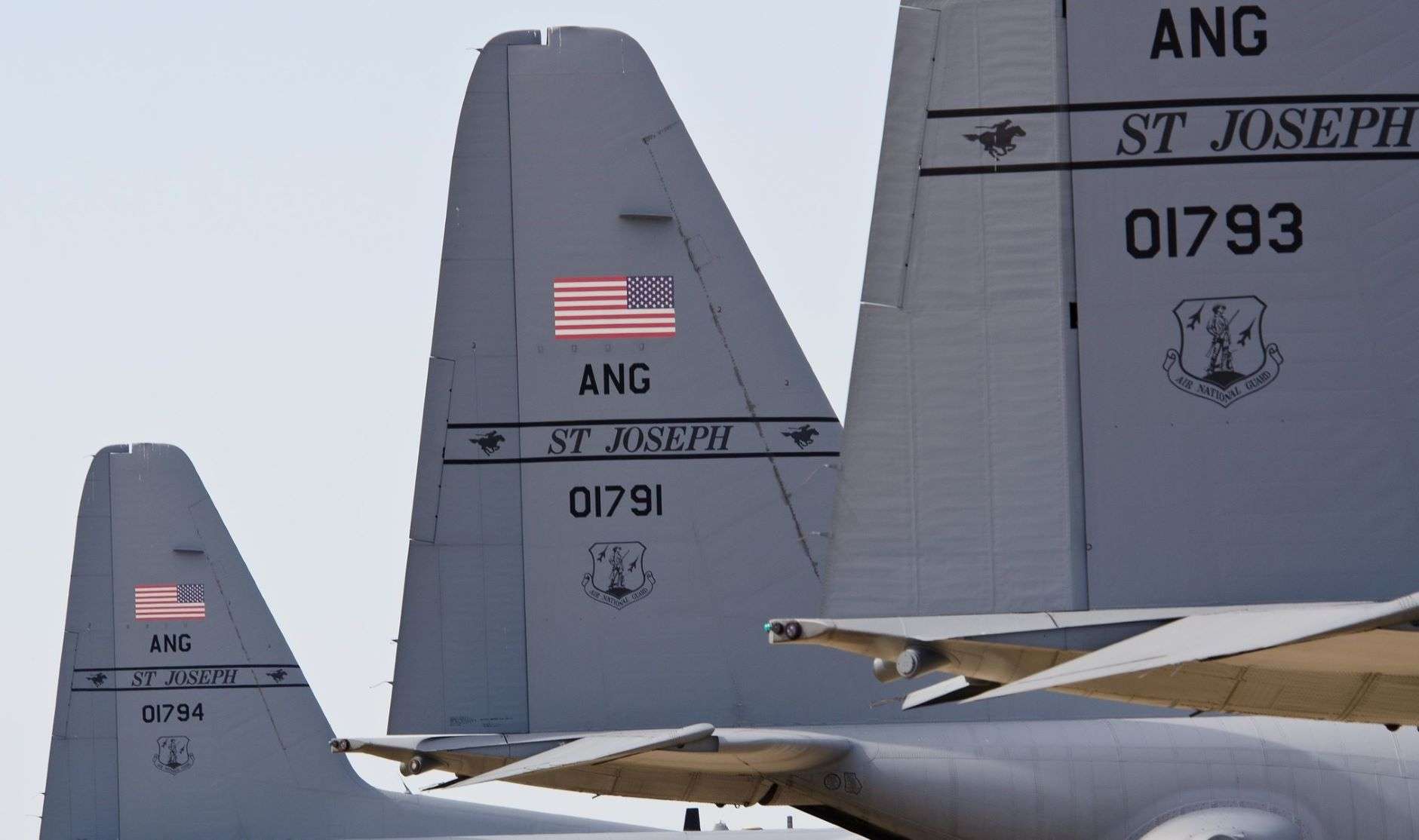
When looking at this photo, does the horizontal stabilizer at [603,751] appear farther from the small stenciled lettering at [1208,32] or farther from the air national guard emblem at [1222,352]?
the small stenciled lettering at [1208,32]

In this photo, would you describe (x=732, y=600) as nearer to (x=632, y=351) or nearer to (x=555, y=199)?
(x=632, y=351)

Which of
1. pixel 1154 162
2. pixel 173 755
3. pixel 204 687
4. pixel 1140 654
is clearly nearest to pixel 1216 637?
pixel 1140 654

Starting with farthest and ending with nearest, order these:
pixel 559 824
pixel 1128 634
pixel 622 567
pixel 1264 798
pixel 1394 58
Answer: pixel 559 824 → pixel 622 567 → pixel 1264 798 → pixel 1394 58 → pixel 1128 634

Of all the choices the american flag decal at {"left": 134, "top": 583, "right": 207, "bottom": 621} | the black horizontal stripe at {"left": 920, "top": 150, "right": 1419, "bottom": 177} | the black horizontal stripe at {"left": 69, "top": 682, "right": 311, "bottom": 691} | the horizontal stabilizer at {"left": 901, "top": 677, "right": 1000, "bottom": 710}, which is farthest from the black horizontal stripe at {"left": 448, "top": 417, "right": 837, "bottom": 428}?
the american flag decal at {"left": 134, "top": 583, "right": 207, "bottom": 621}

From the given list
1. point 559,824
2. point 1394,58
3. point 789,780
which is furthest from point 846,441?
point 559,824

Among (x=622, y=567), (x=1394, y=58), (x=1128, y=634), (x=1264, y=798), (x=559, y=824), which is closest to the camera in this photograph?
(x=1128, y=634)

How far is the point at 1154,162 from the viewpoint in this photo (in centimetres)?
803

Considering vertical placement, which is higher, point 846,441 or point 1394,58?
point 1394,58

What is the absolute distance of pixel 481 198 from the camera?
13.6 m

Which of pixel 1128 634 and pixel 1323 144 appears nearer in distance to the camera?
pixel 1128 634

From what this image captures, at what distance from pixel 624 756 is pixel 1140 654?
5240mm

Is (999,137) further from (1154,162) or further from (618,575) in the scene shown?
(618,575)

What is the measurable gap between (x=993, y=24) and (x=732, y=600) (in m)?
6.08

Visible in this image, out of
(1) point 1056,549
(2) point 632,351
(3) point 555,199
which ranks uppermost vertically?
(3) point 555,199
